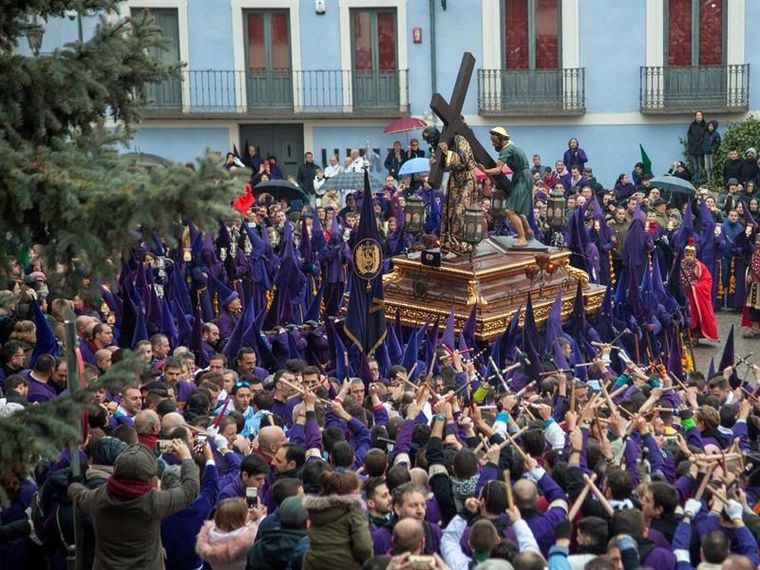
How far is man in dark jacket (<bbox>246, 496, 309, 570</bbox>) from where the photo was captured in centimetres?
743

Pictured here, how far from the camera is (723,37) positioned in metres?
29.6

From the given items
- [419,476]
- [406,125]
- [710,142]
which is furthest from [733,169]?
[419,476]

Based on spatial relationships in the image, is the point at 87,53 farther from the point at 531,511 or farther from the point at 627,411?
the point at 627,411

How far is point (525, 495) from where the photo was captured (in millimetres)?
7590

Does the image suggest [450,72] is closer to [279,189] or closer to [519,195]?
[279,189]

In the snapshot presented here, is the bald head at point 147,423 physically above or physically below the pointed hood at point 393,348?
above

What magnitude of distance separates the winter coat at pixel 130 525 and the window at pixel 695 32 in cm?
2402

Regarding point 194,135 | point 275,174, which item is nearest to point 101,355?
point 275,174

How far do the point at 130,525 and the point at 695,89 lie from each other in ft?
79.1

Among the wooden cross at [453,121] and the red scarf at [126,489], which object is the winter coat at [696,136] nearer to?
the wooden cross at [453,121]

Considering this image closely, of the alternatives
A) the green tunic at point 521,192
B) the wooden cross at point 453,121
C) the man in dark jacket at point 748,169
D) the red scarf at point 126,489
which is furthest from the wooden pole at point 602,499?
the man in dark jacket at point 748,169

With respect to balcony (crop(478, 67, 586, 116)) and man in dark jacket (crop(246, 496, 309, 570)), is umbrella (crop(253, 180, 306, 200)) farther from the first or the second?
man in dark jacket (crop(246, 496, 309, 570))

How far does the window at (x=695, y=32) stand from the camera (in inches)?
1163

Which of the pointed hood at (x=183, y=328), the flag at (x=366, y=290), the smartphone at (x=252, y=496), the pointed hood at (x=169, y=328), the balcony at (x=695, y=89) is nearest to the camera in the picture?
the smartphone at (x=252, y=496)
